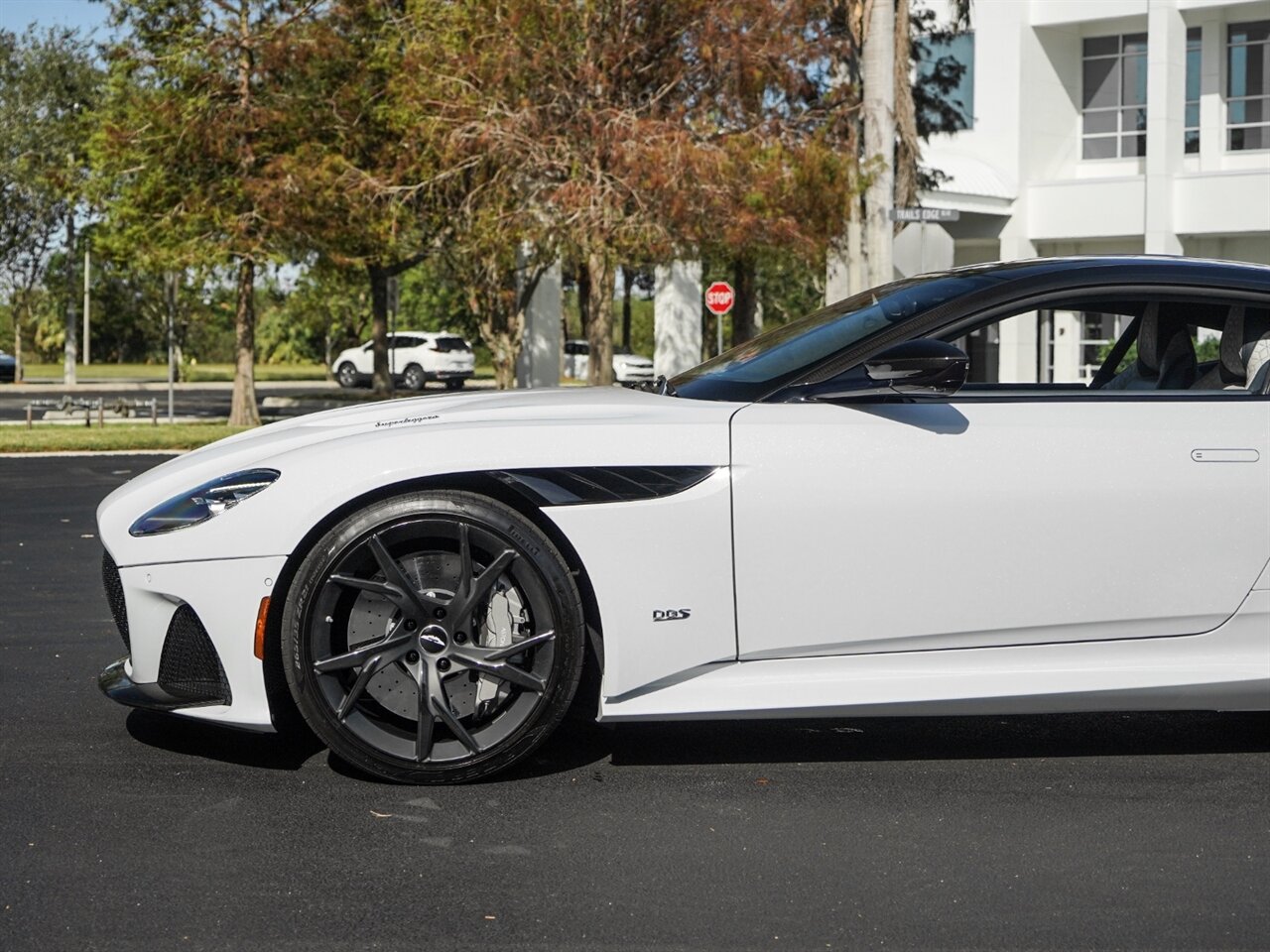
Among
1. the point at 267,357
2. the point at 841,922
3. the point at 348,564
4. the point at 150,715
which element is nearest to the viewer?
the point at 841,922

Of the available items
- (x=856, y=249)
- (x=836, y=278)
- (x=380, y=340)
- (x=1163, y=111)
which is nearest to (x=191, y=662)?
(x=856, y=249)

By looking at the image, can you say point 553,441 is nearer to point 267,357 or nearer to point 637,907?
point 637,907

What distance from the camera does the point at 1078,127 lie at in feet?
117

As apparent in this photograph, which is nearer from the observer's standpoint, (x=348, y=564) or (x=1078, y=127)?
(x=348, y=564)

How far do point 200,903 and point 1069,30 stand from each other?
34.7 metres

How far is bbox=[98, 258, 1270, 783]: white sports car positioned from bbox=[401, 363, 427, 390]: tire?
4258 centimetres

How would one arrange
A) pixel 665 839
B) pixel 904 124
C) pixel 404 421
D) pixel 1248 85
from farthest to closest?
1. pixel 1248 85
2. pixel 904 124
3. pixel 404 421
4. pixel 665 839

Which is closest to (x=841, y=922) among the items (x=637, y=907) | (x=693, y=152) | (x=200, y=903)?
(x=637, y=907)

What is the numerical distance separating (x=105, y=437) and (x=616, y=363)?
26.3m

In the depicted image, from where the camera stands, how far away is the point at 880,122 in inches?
685

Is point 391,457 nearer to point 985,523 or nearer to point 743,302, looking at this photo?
point 985,523

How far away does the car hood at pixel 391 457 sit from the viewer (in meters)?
4.38

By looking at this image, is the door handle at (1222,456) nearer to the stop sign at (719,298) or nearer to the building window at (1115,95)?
the stop sign at (719,298)

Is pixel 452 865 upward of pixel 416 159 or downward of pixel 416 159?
downward
